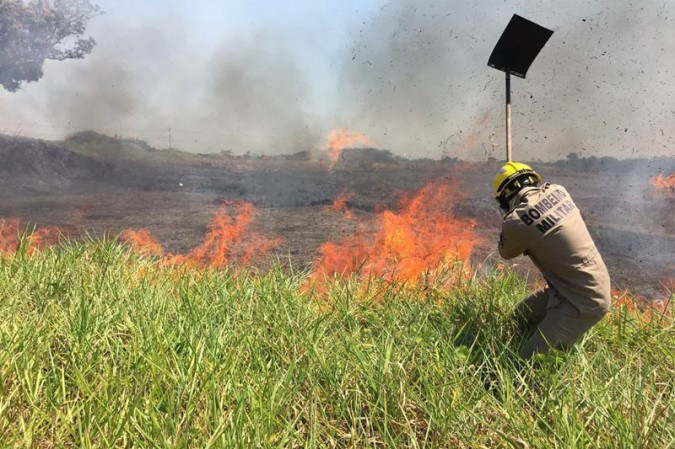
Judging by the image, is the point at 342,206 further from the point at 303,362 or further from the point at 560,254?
the point at 303,362

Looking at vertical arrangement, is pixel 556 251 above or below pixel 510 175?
below

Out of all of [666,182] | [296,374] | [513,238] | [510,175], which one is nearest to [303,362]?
[296,374]

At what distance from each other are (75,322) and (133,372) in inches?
25.0

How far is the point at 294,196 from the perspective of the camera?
11.2 meters

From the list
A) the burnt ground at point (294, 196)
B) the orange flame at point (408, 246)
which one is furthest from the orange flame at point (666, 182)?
the orange flame at point (408, 246)

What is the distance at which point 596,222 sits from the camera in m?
9.41

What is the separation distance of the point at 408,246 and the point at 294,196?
5.89 metres

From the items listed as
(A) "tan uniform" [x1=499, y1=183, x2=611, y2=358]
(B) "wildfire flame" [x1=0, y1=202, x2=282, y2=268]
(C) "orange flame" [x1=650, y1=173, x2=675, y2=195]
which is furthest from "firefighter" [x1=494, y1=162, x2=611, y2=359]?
(C) "orange flame" [x1=650, y1=173, x2=675, y2=195]

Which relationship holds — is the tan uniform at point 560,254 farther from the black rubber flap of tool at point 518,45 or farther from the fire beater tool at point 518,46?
the black rubber flap of tool at point 518,45

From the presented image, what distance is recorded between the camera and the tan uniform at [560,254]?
2652 mm

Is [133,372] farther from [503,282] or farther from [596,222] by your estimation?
[596,222]

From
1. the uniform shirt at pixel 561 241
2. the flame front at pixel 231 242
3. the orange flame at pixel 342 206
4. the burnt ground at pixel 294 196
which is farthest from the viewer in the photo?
the orange flame at pixel 342 206

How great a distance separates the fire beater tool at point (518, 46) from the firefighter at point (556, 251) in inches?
55.4

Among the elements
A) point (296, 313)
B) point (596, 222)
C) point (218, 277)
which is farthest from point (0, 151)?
point (596, 222)
